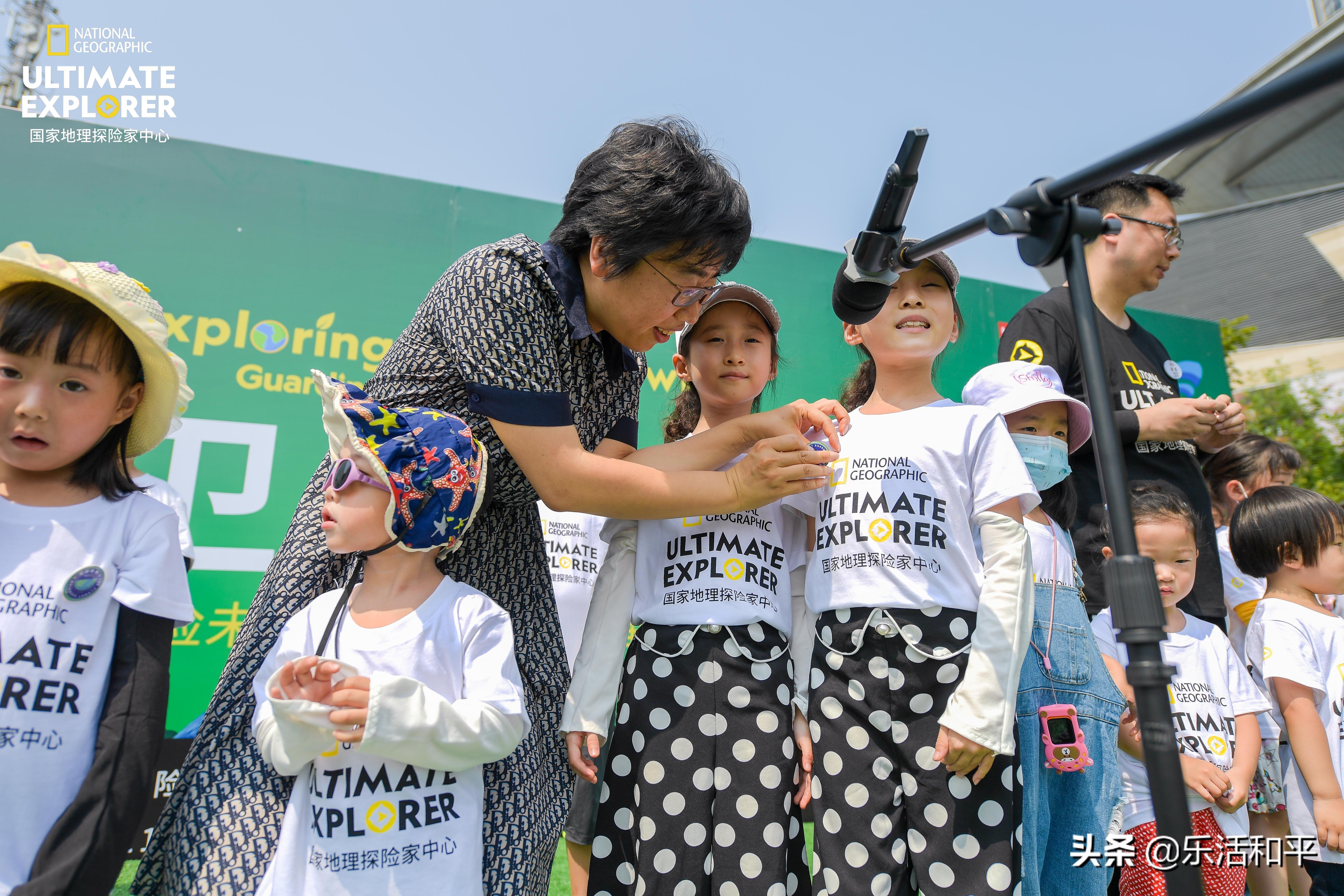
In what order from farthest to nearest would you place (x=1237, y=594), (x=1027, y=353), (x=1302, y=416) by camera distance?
(x=1302, y=416), (x=1237, y=594), (x=1027, y=353)

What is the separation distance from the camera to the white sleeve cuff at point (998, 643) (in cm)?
156

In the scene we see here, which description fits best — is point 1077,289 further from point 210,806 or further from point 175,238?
point 175,238

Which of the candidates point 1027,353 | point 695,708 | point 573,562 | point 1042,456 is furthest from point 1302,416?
point 695,708

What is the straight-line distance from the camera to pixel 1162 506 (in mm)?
2473

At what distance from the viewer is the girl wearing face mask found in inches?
73.0

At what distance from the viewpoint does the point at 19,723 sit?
4.32ft

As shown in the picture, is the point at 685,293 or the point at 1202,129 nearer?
the point at 1202,129

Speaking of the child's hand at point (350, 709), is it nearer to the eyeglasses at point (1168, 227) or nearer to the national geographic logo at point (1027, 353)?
the national geographic logo at point (1027, 353)

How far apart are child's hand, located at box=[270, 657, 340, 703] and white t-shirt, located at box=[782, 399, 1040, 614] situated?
1.03 m

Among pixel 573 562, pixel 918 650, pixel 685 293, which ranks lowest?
pixel 918 650

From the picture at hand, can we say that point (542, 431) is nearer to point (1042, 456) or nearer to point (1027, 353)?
point (1042, 456)

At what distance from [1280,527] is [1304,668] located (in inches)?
20.3

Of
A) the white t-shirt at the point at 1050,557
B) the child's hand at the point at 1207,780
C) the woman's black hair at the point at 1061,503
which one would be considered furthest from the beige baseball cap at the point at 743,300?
the child's hand at the point at 1207,780

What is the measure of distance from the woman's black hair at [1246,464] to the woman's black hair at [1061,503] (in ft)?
5.84
